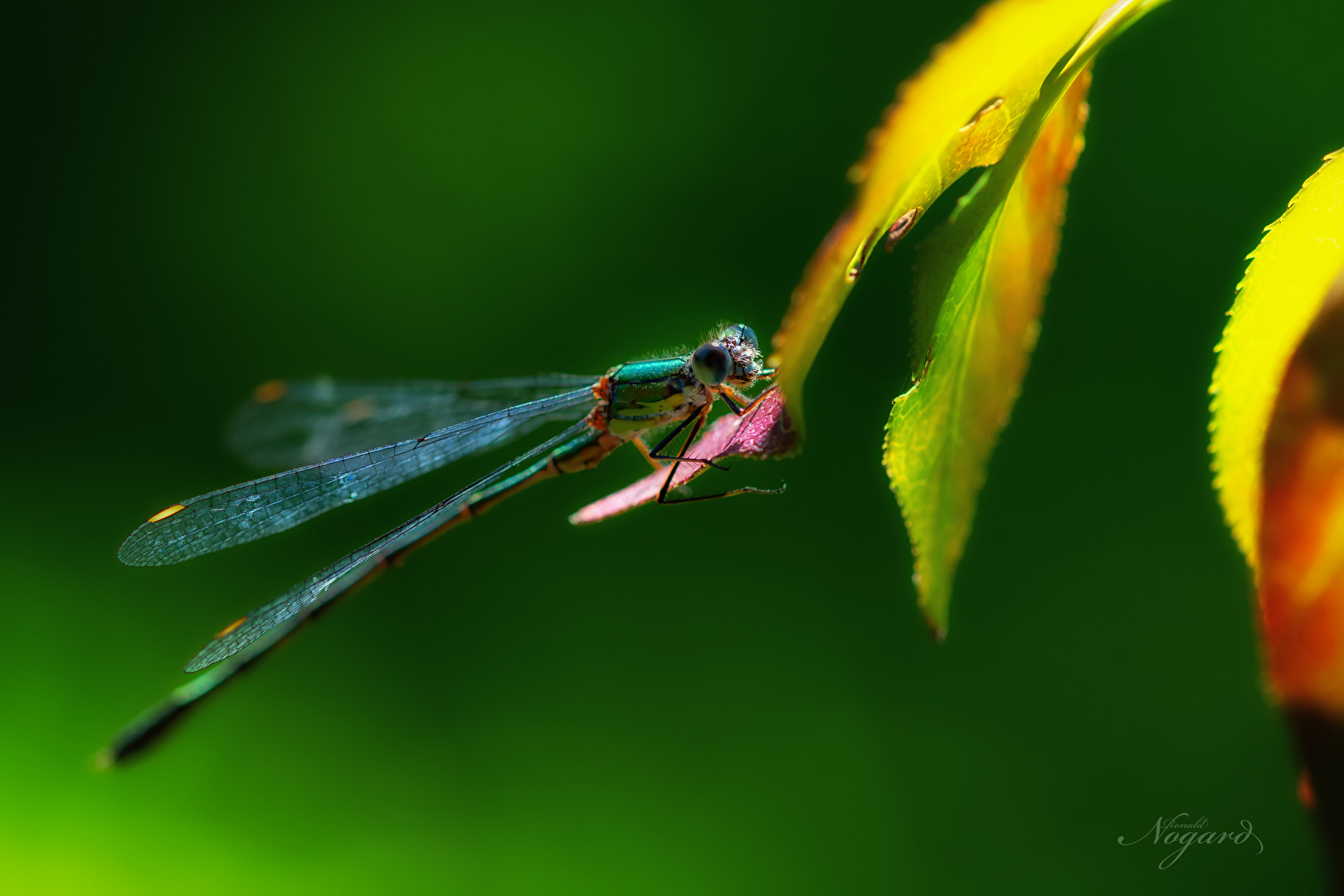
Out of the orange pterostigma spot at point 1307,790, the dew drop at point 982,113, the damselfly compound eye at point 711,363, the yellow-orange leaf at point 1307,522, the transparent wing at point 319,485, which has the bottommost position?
the orange pterostigma spot at point 1307,790

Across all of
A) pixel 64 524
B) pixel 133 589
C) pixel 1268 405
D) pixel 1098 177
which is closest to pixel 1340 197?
pixel 1268 405

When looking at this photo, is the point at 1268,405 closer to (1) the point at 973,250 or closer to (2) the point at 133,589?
(1) the point at 973,250

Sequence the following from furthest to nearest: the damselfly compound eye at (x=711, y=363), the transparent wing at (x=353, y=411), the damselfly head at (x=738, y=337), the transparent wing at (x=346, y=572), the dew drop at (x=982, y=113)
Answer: the transparent wing at (x=353, y=411), the transparent wing at (x=346, y=572), the damselfly head at (x=738, y=337), the damselfly compound eye at (x=711, y=363), the dew drop at (x=982, y=113)

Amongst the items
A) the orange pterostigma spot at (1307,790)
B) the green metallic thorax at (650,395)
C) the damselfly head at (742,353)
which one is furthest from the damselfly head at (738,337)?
the orange pterostigma spot at (1307,790)

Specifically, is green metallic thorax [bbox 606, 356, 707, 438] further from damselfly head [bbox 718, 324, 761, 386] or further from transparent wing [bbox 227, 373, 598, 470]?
transparent wing [bbox 227, 373, 598, 470]

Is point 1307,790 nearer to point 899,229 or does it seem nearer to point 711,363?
point 899,229

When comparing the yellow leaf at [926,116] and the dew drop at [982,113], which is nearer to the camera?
the yellow leaf at [926,116]

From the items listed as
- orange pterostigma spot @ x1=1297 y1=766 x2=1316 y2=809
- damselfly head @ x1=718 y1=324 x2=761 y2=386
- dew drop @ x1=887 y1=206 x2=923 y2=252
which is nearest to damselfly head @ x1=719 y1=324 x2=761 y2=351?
damselfly head @ x1=718 y1=324 x2=761 y2=386

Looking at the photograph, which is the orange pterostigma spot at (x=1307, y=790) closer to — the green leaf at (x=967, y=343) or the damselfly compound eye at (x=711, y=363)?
the green leaf at (x=967, y=343)
